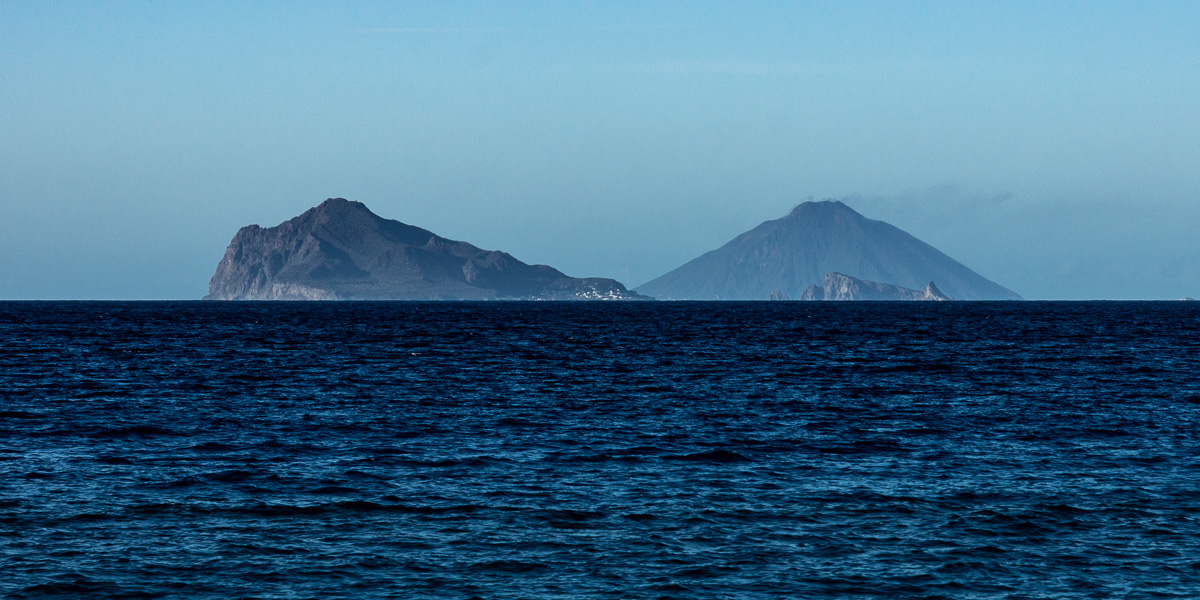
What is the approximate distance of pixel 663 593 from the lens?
20266 mm

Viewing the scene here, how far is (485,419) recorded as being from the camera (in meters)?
43.2

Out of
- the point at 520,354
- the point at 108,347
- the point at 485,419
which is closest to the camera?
the point at 485,419

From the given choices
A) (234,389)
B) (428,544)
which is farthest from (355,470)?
(234,389)

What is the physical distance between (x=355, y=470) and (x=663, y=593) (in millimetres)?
13654

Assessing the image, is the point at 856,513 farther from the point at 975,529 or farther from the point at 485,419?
the point at 485,419

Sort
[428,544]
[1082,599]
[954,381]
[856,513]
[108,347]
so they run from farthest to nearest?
[108,347] → [954,381] → [856,513] → [428,544] → [1082,599]

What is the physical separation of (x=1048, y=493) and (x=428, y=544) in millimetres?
15186

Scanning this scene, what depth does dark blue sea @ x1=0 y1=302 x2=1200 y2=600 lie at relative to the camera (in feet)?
69.9

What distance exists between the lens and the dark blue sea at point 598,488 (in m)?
21.3

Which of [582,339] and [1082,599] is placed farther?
[582,339]

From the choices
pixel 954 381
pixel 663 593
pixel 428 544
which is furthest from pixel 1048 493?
pixel 954 381

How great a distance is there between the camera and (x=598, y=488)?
28906 mm

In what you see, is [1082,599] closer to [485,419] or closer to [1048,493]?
[1048,493]

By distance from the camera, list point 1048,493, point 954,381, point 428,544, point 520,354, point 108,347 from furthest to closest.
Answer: point 108,347 → point 520,354 → point 954,381 → point 1048,493 → point 428,544
